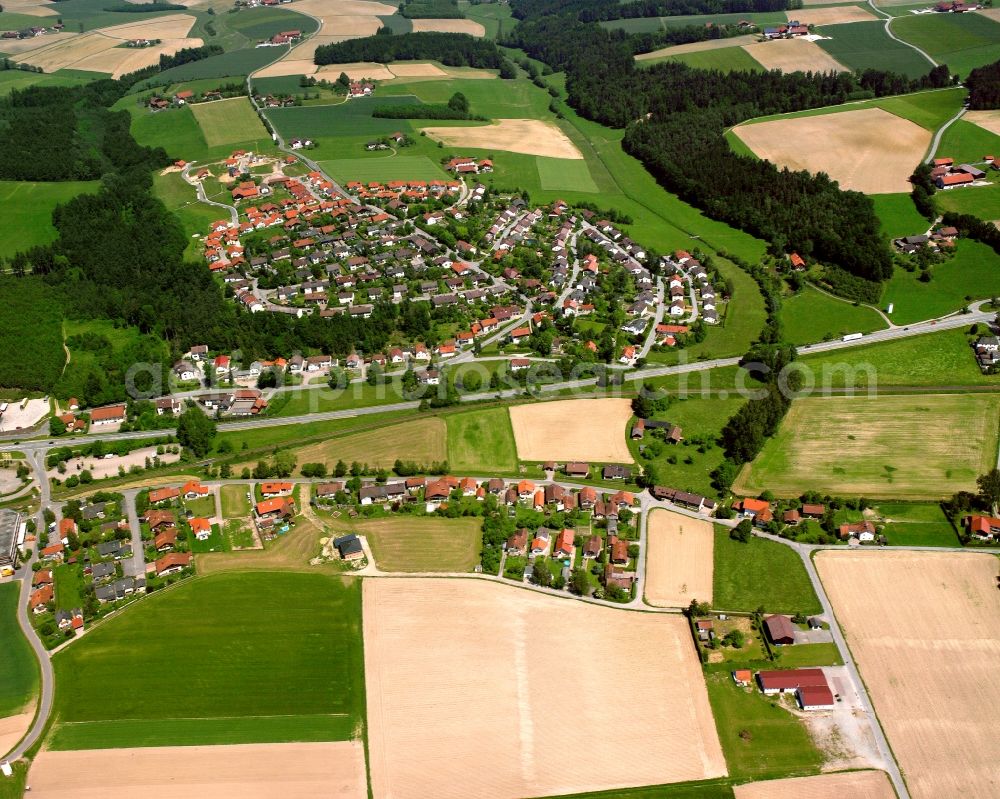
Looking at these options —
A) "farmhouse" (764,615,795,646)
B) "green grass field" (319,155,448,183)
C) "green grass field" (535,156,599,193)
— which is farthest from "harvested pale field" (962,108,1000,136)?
"farmhouse" (764,615,795,646)

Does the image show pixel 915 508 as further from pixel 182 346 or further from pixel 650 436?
pixel 182 346

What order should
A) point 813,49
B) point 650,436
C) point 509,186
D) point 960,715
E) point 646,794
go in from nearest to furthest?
point 646,794, point 960,715, point 650,436, point 509,186, point 813,49

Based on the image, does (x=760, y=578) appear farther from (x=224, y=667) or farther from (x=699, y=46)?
(x=699, y=46)

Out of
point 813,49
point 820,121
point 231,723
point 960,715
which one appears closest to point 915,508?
point 960,715

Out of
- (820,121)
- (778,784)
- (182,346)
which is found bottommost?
(778,784)

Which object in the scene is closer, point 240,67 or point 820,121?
point 820,121

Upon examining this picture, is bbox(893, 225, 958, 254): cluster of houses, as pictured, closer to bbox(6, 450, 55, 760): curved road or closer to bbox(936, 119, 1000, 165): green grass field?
bbox(936, 119, 1000, 165): green grass field

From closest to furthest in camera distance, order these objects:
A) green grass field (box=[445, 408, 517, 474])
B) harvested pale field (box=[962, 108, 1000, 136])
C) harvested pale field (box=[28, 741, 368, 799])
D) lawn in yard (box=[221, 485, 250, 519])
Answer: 1. harvested pale field (box=[28, 741, 368, 799])
2. lawn in yard (box=[221, 485, 250, 519])
3. green grass field (box=[445, 408, 517, 474])
4. harvested pale field (box=[962, 108, 1000, 136])
